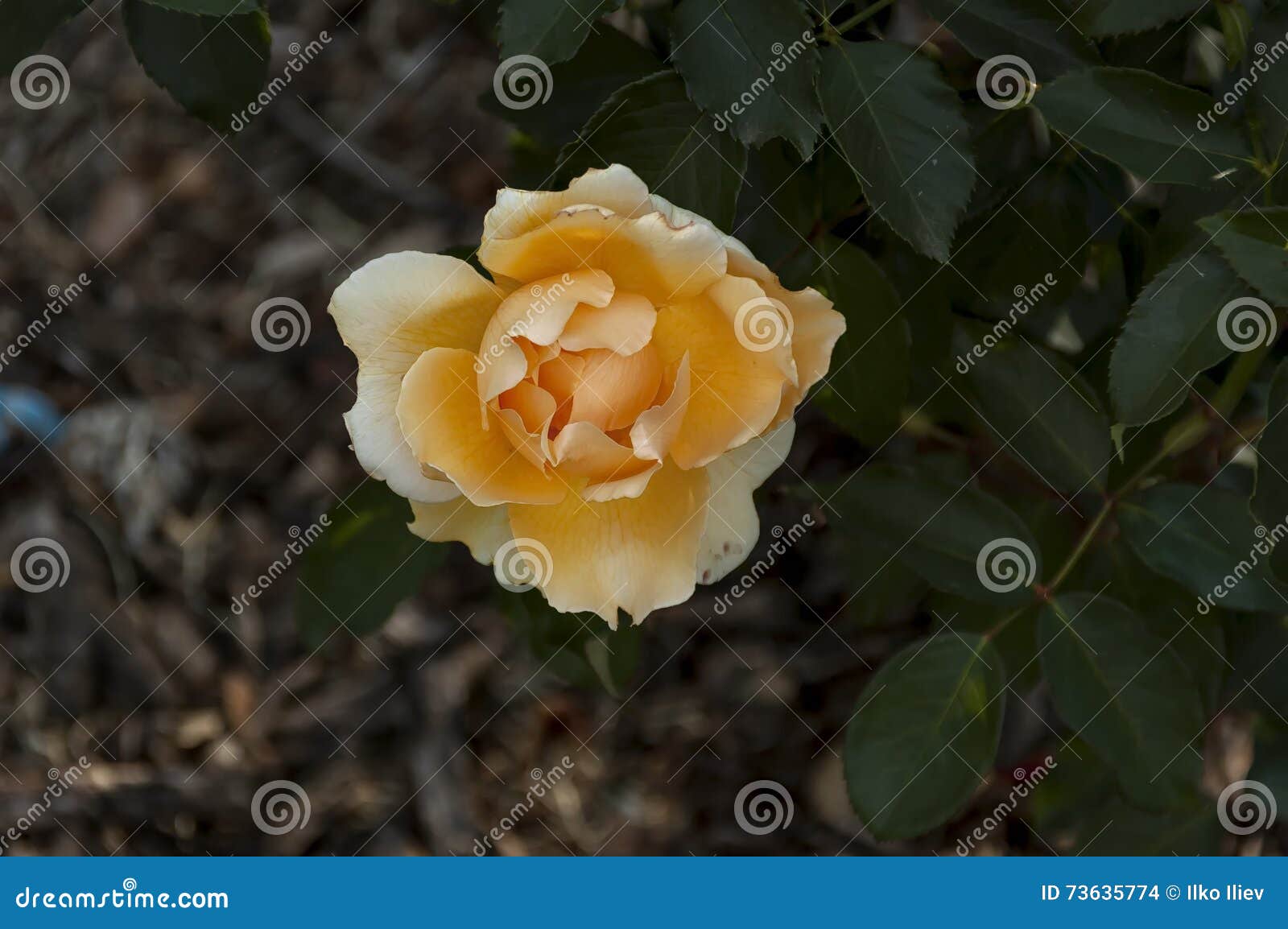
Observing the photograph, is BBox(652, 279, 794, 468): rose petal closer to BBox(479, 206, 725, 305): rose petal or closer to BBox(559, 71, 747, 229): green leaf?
BBox(479, 206, 725, 305): rose petal

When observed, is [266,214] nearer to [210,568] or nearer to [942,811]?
[210,568]

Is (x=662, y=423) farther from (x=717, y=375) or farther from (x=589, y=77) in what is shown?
(x=589, y=77)

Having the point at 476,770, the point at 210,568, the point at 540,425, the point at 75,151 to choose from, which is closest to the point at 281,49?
the point at 75,151
